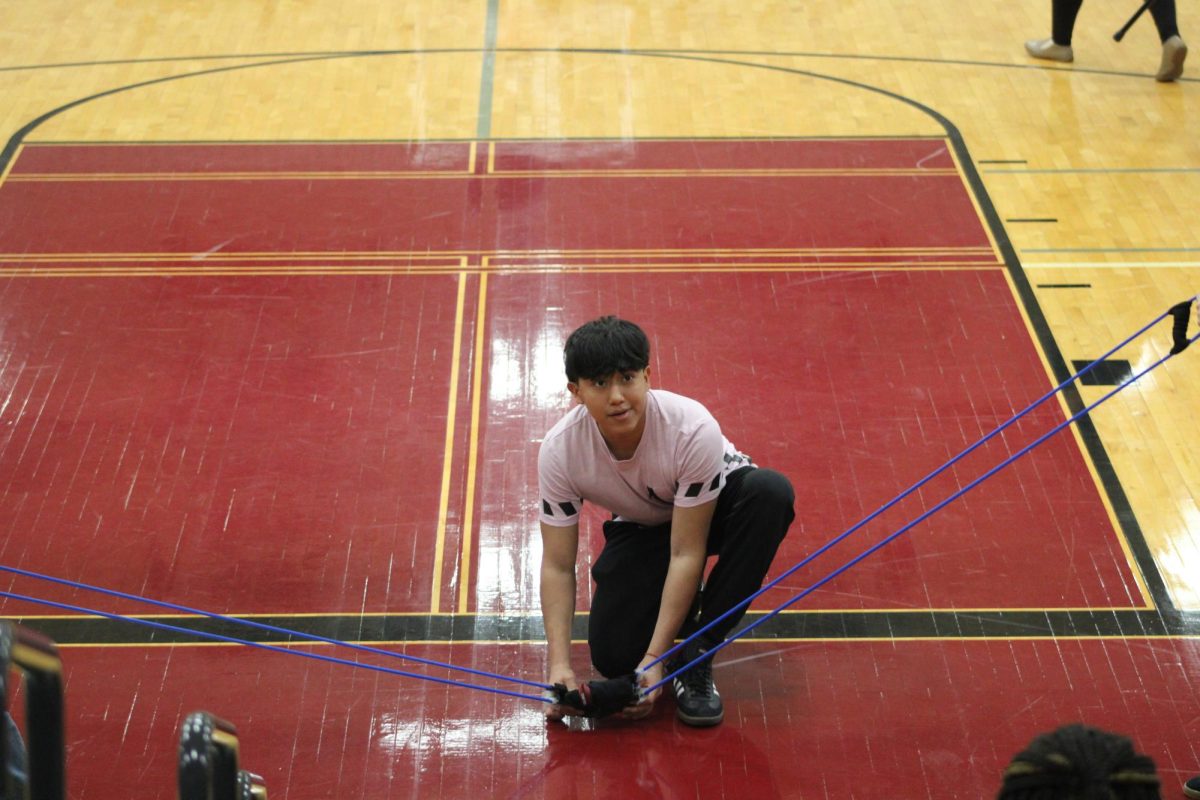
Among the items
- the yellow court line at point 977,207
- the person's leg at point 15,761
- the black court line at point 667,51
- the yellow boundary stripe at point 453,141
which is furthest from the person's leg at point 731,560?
the black court line at point 667,51

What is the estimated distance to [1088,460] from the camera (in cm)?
444

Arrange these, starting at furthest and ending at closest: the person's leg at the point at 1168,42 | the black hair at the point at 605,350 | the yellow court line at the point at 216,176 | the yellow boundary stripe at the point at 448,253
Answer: the person's leg at the point at 1168,42 < the yellow court line at the point at 216,176 < the yellow boundary stripe at the point at 448,253 < the black hair at the point at 605,350

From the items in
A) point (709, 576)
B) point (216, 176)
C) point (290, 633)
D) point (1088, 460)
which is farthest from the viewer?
point (216, 176)

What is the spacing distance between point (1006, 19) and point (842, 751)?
17.6 ft

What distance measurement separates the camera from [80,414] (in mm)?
4621

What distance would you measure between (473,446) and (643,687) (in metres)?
1.41

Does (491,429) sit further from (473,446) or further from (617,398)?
(617,398)

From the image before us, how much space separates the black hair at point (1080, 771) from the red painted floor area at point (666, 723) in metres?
1.93

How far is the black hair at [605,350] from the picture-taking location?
297 cm

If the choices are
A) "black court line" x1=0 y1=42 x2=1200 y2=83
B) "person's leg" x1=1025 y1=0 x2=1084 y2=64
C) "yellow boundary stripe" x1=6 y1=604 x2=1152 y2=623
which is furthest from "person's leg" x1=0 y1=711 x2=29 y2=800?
"person's leg" x1=1025 y1=0 x2=1084 y2=64

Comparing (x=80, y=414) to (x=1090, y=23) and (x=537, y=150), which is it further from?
(x=1090, y=23)

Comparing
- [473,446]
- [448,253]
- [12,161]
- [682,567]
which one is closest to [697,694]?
[682,567]

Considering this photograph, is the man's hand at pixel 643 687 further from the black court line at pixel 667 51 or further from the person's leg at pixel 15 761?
the black court line at pixel 667 51

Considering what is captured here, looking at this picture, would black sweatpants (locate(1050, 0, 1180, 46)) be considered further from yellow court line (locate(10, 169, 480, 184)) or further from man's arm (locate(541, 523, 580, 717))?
man's arm (locate(541, 523, 580, 717))
